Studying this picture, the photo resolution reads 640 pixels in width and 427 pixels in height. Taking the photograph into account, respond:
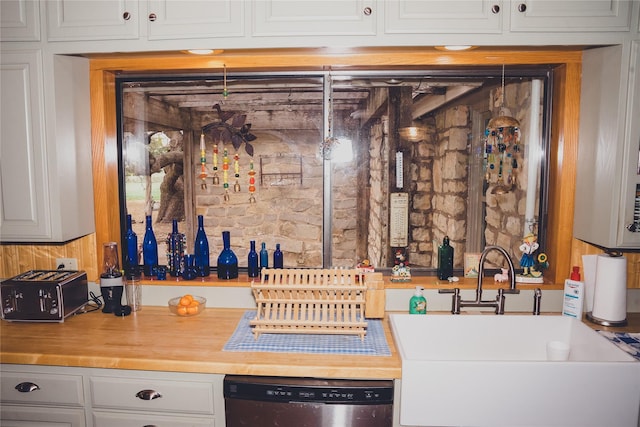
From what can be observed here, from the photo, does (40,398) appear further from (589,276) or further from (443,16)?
(589,276)

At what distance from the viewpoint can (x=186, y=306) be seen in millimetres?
1982

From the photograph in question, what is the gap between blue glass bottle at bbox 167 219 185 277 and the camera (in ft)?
7.13

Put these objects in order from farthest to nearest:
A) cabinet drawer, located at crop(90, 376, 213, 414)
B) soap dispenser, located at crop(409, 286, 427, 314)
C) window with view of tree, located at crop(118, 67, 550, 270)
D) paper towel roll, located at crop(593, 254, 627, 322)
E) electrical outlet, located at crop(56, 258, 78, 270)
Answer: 1. window with view of tree, located at crop(118, 67, 550, 270)
2. electrical outlet, located at crop(56, 258, 78, 270)
3. soap dispenser, located at crop(409, 286, 427, 314)
4. paper towel roll, located at crop(593, 254, 627, 322)
5. cabinet drawer, located at crop(90, 376, 213, 414)

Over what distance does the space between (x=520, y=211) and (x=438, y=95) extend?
1.28m

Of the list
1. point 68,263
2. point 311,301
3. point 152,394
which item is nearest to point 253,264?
point 311,301

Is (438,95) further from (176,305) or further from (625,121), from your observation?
(176,305)

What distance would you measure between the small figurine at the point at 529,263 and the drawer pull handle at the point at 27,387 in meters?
2.25

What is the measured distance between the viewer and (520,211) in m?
2.31

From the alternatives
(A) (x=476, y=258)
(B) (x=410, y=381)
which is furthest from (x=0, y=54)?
(A) (x=476, y=258)

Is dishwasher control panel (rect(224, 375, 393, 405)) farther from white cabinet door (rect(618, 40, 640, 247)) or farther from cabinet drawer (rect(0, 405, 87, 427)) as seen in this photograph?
white cabinet door (rect(618, 40, 640, 247))

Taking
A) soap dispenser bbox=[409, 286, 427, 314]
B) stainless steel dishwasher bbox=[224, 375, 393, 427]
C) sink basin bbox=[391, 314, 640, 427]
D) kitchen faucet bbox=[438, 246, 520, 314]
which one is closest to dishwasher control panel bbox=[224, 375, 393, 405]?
stainless steel dishwasher bbox=[224, 375, 393, 427]

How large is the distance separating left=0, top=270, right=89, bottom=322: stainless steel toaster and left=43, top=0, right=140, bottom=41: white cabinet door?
1111 mm

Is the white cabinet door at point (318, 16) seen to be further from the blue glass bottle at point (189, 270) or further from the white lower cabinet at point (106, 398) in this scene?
the white lower cabinet at point (106, 398)

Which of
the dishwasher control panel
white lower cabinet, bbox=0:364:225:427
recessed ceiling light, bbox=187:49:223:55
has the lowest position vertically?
white lower cabinet, bbox=0:364:225:427
